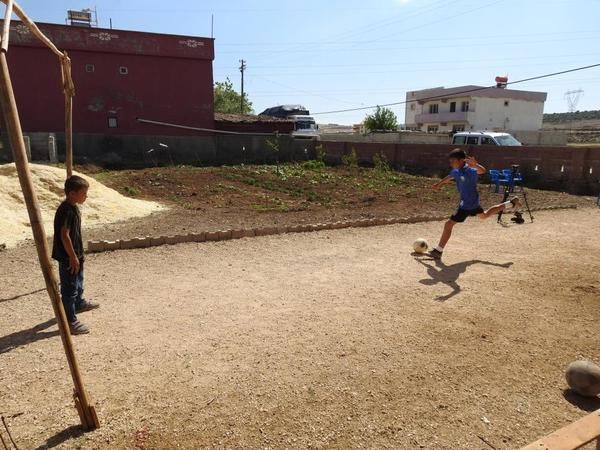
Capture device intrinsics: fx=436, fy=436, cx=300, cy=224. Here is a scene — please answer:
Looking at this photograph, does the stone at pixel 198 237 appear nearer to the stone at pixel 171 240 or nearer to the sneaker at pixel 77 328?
the stone at pixel 171 240

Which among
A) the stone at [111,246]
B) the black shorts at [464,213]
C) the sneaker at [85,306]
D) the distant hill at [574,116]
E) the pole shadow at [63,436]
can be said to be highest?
the distant hill at [574,116]

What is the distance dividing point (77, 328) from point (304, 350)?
214 centimetres

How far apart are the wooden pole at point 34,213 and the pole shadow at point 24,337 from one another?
60.6 inches

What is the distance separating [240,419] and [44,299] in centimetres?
327

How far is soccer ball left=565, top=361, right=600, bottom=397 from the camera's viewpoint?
10.4 ft

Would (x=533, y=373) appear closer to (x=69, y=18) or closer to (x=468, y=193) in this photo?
(x=468, y=193)

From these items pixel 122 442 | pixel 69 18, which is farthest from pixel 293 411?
pixel 69 18

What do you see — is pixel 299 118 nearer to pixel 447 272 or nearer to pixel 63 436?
pixel 447 272

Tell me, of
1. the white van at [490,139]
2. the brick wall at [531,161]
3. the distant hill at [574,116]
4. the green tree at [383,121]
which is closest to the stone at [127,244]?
the brick wall at [531,161]

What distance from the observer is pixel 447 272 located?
20.1 feet

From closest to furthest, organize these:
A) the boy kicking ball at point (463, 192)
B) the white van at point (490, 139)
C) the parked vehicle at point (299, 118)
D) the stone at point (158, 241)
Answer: the boy kicking ball at point (463, 192) → the stone at point (158, 241) → the white van at point (490, 139) → the parked vehicle at point (299, 118)

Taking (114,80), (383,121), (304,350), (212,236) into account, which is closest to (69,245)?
(304,350)

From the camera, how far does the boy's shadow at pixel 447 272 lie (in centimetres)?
544

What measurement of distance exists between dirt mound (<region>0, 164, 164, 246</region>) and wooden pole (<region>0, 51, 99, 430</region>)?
20.8 feet
